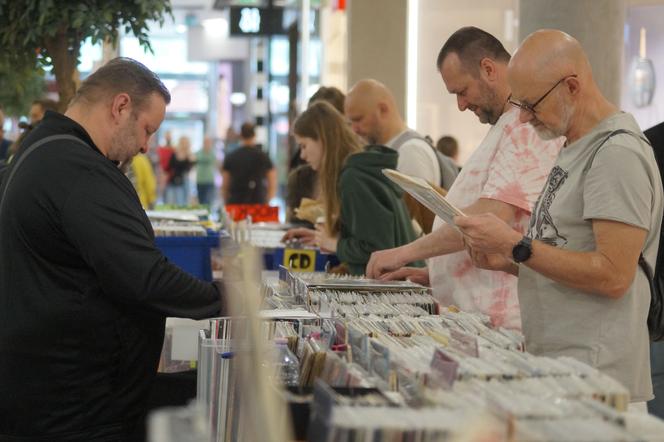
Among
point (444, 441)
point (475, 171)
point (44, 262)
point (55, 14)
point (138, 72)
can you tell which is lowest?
point (444, 441)

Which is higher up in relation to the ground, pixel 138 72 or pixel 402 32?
pixel 402 32

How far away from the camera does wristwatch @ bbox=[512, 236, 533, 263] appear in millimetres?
2686

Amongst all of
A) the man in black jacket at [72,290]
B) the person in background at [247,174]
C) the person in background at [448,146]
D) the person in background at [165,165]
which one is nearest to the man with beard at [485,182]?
the man in black jacket at [72,290]

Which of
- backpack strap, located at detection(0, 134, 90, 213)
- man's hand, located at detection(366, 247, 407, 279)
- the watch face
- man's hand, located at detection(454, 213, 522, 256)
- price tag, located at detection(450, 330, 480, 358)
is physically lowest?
price tag, located at detection(450, 330, 480, 358)

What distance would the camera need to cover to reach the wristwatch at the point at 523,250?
269 centimetres

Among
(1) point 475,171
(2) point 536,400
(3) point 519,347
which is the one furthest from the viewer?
(1) point 475,171

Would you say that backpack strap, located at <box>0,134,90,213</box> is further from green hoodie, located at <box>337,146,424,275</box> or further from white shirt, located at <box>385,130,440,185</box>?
white shirt, located at <box>385,130,440,185</box>

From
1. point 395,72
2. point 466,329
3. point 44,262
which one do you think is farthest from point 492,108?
point 395,72

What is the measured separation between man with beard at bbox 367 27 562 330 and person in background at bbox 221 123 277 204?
30.9 feet

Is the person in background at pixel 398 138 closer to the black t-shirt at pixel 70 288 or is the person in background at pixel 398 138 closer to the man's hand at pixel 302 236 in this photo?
the man's hand at pixel 302 236

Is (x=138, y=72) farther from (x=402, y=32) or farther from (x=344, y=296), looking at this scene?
(x=402, y=32)

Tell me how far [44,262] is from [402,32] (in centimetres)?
744

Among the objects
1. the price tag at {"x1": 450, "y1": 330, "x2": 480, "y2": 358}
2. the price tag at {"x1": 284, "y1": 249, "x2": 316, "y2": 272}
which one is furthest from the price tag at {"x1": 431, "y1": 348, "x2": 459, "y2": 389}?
the price tag at {"x1": 284, "y1": 249, "x2": 316, "y2": 272}

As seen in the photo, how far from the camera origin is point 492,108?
3.64 m
